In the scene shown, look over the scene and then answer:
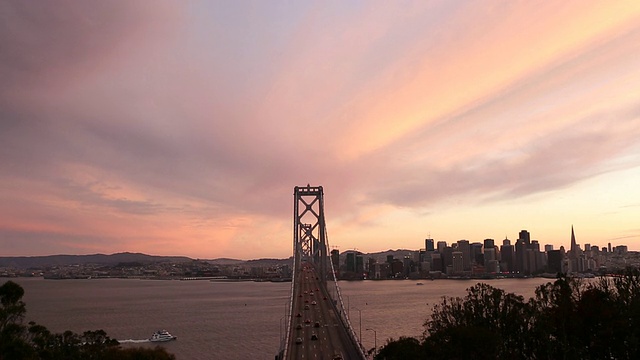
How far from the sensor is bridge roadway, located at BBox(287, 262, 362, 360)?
105 feet

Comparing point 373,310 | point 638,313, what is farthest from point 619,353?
point 373,310

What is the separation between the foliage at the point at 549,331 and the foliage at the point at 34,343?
1397cm

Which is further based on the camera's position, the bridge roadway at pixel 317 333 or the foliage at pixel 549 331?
the bridge roadway at pixel 317 333

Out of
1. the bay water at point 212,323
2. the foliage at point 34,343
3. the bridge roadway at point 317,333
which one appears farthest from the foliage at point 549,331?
the bay water at point 212,323

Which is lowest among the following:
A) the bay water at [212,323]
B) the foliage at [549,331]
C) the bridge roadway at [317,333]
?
the bay water at [212,323]

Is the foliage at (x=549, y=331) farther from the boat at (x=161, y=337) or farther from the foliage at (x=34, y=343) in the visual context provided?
the boat at (x=161, y=337)

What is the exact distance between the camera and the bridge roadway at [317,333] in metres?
32.1

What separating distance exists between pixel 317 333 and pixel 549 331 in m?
18.0

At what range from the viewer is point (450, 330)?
2581 cm

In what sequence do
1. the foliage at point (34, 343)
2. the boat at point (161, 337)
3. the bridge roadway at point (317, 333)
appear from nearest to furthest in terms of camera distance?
the foliage at point (34, 343) → the bridge roadway at point (317, 333) → the boat at point (161, 337)

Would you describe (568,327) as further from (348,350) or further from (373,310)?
(373,310)

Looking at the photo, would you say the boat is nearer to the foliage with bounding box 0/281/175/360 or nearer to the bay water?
the bay water

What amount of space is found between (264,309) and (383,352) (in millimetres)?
60419

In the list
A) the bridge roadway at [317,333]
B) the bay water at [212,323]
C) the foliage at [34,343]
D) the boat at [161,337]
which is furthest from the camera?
the boat at [161,337]
